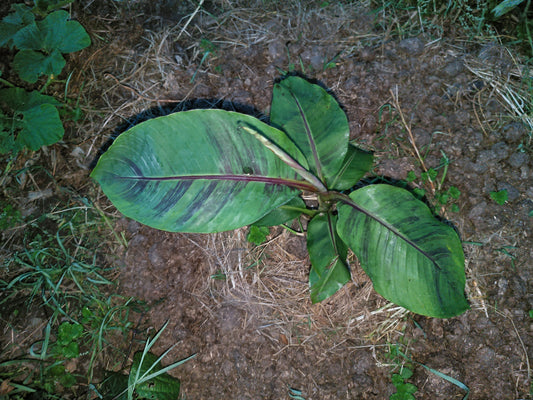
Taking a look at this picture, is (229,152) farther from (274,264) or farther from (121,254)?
(121,254)

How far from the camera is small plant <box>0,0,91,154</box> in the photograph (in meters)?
1.83

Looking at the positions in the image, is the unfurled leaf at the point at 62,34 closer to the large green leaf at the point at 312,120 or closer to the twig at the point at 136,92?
the twig at the point at 136,92

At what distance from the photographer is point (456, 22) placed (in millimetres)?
1891

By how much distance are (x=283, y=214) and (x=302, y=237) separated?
0.26m

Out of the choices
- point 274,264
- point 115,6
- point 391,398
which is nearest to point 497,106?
point 274,264

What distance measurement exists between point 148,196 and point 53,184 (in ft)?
3.36

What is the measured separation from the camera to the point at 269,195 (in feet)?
4.26

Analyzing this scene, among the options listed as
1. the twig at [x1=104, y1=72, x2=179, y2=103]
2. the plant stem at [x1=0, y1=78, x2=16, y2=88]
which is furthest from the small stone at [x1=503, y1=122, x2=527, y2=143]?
the plant stem at [x1=0, y1=78, x2=16, y2=88]

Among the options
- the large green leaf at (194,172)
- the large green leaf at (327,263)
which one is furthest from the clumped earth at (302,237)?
the large green leaf at (194,172)

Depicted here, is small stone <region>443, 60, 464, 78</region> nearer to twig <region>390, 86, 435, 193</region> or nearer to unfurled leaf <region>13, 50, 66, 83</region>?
twig <region>390, 86, 435, 193</region>

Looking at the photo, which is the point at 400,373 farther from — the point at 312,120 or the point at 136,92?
the point at 136,92

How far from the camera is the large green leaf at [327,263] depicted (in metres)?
1.41

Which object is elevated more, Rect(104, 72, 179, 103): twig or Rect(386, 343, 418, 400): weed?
Rect(104, 72, 179, 103): twig

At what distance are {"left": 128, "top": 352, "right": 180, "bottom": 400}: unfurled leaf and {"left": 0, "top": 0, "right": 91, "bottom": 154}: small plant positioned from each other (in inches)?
46.3
